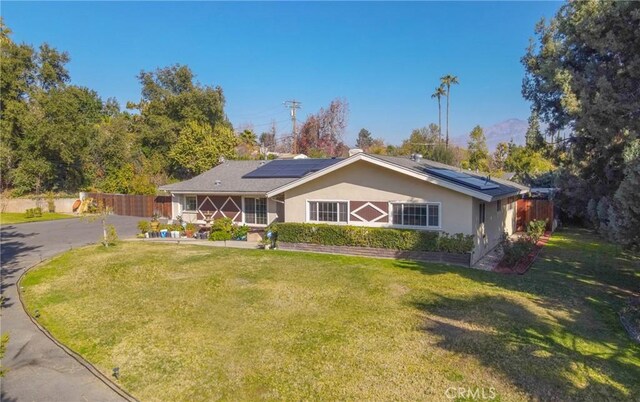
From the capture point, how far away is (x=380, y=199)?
55.3ft

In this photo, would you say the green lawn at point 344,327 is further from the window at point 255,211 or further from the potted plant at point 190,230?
the window at point 255,211

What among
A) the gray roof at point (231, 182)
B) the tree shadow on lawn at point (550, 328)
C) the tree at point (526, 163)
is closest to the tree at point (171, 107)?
Answer: the gray roof at point (231, 182)

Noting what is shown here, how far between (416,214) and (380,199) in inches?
63.5

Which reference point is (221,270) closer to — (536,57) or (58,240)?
(58,240)

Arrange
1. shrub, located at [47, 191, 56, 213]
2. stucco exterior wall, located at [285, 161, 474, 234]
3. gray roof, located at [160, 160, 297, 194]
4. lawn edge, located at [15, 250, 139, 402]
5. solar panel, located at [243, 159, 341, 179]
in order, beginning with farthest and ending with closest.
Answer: shrub, located at [47, 191, 56, 213], solar panel, located at [243, 159, 341, 179], gray roof, located at [160, 160, 297, 194], stucco exterior wall, located at [285, 161, 474, 234], lawn edge, located at [15, 250, 139, 402]

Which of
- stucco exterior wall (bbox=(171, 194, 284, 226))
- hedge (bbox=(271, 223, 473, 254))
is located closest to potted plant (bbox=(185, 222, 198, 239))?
stucco exterior wall (bbox=(171, 194, 284, 226))

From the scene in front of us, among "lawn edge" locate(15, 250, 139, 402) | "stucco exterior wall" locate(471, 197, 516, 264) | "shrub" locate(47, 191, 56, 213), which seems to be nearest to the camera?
"lawn edge" locate(15, 250, 139, 402)

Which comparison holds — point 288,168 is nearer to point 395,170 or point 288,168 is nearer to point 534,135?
point 395,170

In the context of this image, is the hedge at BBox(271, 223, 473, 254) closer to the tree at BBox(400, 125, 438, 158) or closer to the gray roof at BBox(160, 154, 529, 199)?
the gray roof at BBox(160, 154, 529, 199)

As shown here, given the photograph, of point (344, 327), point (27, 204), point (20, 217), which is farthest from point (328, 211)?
point (27, 204)

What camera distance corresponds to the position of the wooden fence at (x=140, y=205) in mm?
32438

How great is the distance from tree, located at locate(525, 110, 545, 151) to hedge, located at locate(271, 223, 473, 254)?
4183 millimetres

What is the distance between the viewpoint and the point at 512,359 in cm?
720

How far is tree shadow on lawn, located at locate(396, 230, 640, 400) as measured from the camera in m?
6.52
